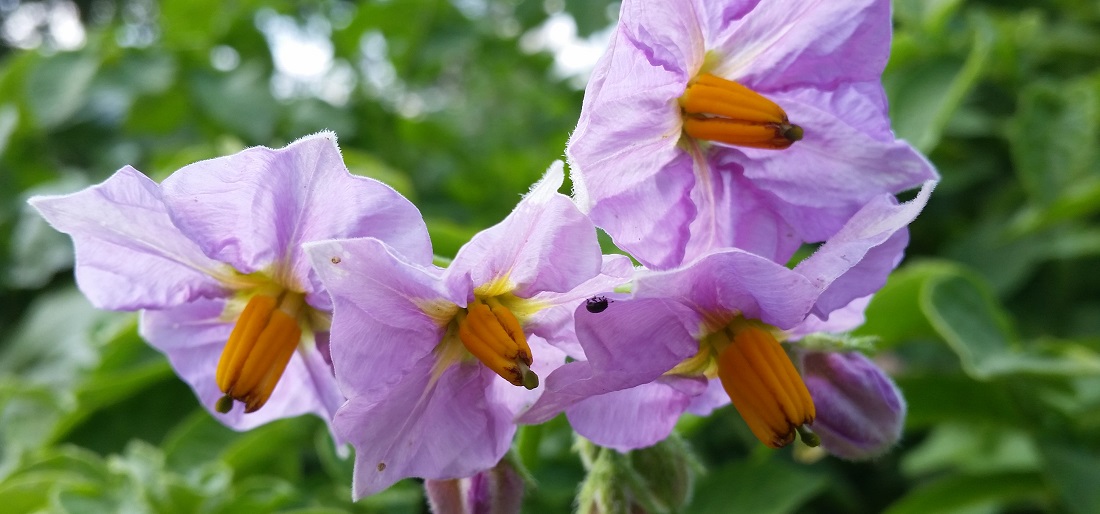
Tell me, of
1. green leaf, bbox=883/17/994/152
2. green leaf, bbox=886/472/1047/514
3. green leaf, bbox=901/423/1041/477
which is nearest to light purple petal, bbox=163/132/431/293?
green leaf, bbox=883/17/994/152

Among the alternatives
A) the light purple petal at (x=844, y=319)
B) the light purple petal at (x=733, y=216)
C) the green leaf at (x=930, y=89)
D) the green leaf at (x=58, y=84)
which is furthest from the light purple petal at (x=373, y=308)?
the green leaf at (x=58, y=84)

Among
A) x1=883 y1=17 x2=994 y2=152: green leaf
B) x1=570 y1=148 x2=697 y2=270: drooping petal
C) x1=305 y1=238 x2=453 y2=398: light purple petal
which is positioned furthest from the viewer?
x1=883 y1=17 x2=994 y2=152: green leaf

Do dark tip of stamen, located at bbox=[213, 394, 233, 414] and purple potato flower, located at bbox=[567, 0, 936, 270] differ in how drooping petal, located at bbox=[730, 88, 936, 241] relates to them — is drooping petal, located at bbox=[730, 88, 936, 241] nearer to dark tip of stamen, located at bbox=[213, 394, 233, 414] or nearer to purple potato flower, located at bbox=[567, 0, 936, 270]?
purple potato flower, located at bbox=[567, 0, 936, 270]

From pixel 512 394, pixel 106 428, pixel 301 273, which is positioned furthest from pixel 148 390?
pixel 512 394

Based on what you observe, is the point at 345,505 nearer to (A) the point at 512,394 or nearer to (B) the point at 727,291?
(A) the point at 512,394

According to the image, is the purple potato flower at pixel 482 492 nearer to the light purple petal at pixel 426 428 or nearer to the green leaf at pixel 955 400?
the light purple petal at pixel 426 428

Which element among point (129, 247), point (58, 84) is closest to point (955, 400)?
point (129, 247)
